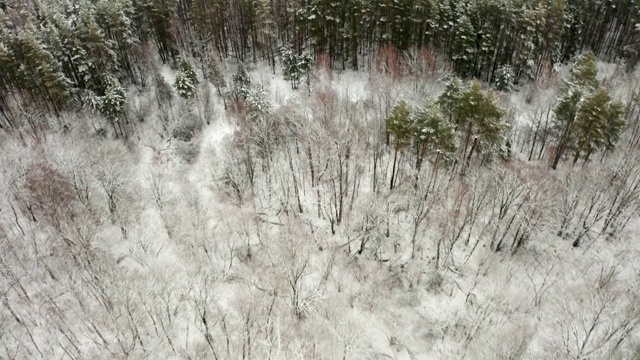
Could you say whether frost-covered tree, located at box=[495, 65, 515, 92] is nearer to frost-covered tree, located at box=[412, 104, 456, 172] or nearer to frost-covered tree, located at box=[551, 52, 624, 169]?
frost-covered tree, located at box=[551, 52, 624, 169]

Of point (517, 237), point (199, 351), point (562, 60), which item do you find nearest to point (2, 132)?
point (199, 351)

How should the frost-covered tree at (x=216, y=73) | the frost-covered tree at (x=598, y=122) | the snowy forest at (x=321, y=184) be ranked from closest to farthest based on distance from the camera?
the snowy forest at (x=321, y=184), the frost-covered tree at (x=598, y=122), the frost-covered tree at (x=216, y=73)

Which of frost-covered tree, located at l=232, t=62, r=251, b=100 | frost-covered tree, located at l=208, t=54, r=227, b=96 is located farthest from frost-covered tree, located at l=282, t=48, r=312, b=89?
frost-covered tree, located at l=208, t=54, r=227, b=96

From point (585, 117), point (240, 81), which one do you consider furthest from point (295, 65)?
point (585, 117)

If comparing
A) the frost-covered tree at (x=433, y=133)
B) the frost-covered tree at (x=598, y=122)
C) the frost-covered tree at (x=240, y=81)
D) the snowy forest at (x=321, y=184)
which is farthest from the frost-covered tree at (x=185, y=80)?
the frost-covered tree at (x=598, y=122)

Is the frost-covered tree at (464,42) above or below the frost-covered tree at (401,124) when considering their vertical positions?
above

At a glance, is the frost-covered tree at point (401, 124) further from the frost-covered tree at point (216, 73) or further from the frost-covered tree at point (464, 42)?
the frost-covered tree at point (216, 73)

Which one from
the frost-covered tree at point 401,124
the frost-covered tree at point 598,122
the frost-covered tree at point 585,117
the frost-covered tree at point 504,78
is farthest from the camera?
the frost-covered tree at point 504,78
